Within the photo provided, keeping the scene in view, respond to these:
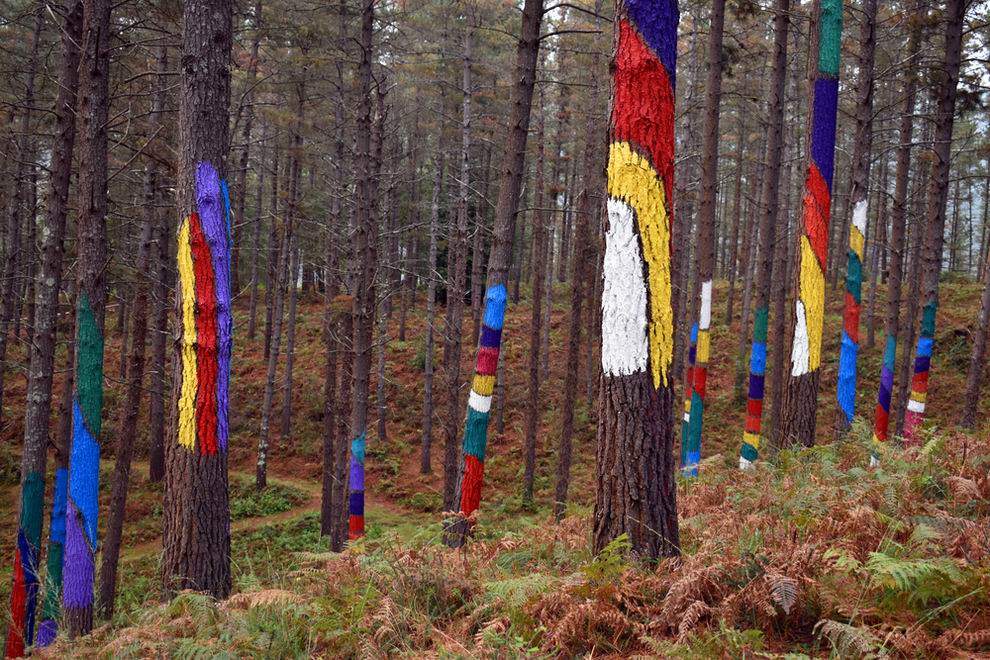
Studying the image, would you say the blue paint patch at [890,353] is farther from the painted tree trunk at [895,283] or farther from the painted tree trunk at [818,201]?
the painted tree trunk at [818,201]

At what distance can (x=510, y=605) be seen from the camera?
3.60 m

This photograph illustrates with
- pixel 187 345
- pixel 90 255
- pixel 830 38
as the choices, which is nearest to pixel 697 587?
pixel 187 345

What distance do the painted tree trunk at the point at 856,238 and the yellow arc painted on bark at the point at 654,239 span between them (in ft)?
22.1

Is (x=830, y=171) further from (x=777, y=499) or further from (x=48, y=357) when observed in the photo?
(x=48, y=357)

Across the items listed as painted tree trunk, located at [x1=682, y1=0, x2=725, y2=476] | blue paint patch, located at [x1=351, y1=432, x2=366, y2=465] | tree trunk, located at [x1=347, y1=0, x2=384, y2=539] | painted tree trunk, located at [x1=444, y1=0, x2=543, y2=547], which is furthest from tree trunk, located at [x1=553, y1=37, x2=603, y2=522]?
painted tree trunk, located at [x1=444, y1=0, x2=543, y2=547]

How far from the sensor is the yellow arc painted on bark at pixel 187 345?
18.6 feet

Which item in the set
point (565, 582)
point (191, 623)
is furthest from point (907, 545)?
point (191, 623)

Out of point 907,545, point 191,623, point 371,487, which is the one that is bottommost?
point 371,487

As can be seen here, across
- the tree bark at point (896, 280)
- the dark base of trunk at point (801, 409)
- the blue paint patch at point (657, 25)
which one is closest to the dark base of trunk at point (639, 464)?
the blue paint patch at point (657, 25)

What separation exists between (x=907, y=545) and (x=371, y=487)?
17032 mm

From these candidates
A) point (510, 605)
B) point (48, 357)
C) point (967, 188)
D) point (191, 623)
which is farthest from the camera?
point (967, 188)

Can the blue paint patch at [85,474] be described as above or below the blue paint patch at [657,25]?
below

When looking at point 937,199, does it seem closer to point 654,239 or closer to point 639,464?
point 654,239

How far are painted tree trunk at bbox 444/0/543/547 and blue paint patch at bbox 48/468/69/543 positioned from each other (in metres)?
5.43
